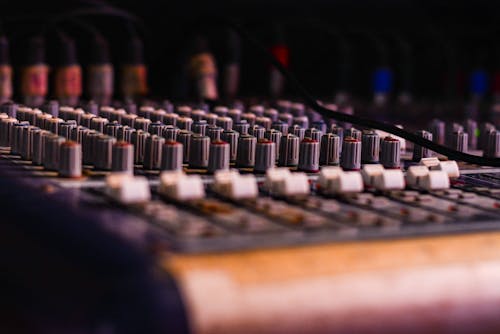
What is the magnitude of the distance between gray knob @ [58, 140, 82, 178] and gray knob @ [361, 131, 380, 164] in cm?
50

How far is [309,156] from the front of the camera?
4.84 ft

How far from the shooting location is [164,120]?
1775 mm

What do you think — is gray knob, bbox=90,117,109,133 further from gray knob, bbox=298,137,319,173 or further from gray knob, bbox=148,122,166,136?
gray knob, bbox=298,137,319,173

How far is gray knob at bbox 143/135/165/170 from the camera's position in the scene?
141cm

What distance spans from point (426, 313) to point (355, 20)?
248 centimetres

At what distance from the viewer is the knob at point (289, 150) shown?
152 cm

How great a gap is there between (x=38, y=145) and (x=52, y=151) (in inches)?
2.7

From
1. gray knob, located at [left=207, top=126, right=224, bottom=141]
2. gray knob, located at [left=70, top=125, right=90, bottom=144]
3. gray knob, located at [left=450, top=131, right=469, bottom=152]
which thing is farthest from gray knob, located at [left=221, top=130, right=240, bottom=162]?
gray knob, located at [left=450, top=131, right=469, bottom=152]

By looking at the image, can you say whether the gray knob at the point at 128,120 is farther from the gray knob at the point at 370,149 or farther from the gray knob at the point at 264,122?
the gray knob at the point at 370,149

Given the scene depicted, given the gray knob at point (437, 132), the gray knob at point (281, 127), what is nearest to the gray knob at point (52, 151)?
the gray knob at point (281, 127)

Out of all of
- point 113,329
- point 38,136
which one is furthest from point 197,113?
point 113,329

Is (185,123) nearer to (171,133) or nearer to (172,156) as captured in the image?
(171,133)

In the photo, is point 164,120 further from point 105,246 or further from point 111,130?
point 105,246

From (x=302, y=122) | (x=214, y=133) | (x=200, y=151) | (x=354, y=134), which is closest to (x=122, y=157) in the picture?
(x=200, y=151)
